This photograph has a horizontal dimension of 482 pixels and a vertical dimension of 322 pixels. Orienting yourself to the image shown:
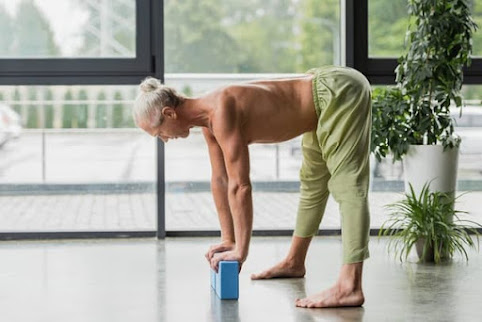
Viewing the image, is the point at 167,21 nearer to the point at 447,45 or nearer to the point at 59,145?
the point at 59,145

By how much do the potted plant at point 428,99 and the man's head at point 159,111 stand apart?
58.8 inches

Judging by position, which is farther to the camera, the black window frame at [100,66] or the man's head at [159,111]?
the black window frame at [100,66]

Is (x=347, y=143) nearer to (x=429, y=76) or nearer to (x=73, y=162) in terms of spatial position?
→ (x=429, y=76)

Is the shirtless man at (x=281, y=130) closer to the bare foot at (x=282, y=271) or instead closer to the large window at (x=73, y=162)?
the bare foot at (x=282, y=271)

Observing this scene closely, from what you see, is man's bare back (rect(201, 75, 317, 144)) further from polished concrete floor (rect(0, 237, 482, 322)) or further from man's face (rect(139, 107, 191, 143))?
polished concrete floor (rect(0, 237, 482, 322))

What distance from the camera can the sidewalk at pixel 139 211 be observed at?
5.78 meters

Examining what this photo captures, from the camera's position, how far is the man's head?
3.84 metres

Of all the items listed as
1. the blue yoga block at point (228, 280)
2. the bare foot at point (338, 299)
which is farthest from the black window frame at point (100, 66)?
the bare foot at point (338, 299)

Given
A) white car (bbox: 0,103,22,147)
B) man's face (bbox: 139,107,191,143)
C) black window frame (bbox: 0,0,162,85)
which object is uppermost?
black window frame (bbox: 0,0,162,85)

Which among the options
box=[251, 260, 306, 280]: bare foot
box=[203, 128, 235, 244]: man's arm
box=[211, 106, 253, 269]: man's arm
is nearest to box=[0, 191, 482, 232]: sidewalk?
box=[251, 260, 306, 280]: bare foot

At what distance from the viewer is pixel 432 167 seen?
4.99m

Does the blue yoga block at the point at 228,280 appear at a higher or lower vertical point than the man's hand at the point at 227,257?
lower

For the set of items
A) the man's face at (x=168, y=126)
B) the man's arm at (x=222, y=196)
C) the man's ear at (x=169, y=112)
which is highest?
the man's ear at (x=169, y=112)

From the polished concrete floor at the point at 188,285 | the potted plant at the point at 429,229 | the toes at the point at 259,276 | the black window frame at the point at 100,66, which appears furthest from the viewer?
the black window frame at the point at 100,66
